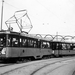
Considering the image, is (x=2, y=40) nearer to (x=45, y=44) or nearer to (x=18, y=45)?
(x=18, y=45)

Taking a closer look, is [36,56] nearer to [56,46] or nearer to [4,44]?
[4,44]

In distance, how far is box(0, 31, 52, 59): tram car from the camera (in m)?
12.0

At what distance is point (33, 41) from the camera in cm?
1552

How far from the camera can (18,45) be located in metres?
13.0

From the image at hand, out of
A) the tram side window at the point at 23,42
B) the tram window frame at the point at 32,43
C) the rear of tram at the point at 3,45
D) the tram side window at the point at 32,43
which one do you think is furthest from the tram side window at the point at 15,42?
the tram side window at the point at 32,43

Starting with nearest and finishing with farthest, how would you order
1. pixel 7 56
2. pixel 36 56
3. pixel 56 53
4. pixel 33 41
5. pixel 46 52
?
1. pixel 7 56
2. pixel 33 41
3. pixel 36 56
4. pixel 46 52
5. pixel 56 53

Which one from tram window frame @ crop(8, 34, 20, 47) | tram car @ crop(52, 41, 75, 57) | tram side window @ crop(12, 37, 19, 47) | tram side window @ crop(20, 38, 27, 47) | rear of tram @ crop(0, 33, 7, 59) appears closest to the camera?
rear of tram @ crop(0, 33, 7, 59)

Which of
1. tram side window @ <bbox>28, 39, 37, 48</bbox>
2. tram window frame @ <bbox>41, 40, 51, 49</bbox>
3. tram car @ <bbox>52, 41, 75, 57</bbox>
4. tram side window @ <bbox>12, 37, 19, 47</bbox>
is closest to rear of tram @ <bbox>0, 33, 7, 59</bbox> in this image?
tram side window @ <bbox>12, 37, 19, 47</bbox>

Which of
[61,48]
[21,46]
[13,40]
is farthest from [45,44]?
[13,40]

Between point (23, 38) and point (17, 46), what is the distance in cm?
112

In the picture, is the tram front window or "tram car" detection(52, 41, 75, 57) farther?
"tram car" detection(52, 41, 75, 57)

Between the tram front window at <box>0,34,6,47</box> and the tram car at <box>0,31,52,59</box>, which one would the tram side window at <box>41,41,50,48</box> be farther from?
the tram front window at <box>0,34,6,47</box>

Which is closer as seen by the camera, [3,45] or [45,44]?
[3,45]

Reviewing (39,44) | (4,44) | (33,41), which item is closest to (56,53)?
(39,44)
